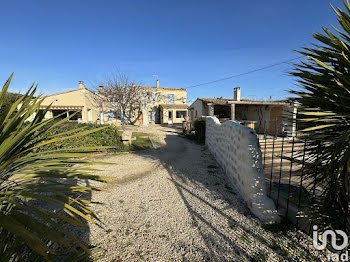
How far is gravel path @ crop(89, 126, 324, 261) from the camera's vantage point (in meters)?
2.32

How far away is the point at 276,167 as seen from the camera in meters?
5.35

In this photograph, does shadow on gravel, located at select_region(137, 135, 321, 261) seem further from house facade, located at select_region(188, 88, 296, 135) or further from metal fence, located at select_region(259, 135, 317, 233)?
house facade, located at select_region(188, 88, 296, 135)

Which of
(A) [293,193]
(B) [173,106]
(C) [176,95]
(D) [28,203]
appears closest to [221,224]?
(A) [293,193]

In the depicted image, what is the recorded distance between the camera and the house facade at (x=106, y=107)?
65.7 feet

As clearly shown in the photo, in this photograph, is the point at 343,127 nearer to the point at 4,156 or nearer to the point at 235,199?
the point at 235,199

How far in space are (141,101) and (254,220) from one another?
19944mm

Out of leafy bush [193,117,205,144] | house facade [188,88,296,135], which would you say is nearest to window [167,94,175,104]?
house facade [188,88,296,135]

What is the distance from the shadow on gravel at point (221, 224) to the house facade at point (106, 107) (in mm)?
18003

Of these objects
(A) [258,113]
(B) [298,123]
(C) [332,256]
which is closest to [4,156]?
(B) [298,123]

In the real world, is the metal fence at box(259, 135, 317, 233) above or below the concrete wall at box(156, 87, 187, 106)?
below

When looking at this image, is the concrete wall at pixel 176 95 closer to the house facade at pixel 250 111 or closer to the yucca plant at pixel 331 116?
the house facade at pixel 250 111

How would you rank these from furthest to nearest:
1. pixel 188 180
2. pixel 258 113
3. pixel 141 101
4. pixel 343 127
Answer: pixel 141 101 < pixel 258 113 < pixel 188 180 < pixel 343 127

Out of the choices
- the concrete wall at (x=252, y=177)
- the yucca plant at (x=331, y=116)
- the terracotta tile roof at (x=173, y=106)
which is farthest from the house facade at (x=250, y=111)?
the yucca plant at (x=331, y=116)

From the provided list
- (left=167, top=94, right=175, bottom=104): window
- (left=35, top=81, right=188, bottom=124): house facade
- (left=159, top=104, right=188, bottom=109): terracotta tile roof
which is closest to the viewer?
(left=35, top=81, right=188, bottom=124): house facade
